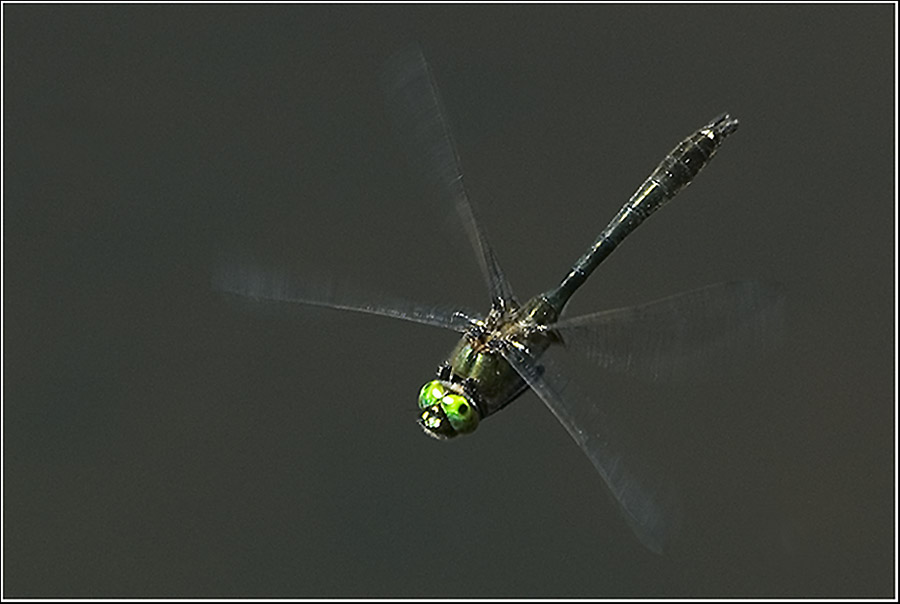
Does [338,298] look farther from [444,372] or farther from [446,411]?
[446,411]

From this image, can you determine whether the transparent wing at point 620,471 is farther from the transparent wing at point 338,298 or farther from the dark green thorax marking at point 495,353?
the transparent wing at point 338,298

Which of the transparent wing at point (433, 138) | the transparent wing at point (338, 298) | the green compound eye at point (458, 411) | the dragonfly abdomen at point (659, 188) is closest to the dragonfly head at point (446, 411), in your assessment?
the green compound eye at point (458, 411)

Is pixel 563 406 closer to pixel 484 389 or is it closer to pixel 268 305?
pixel 484 389

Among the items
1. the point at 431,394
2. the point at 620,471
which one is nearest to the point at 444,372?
the point at 431,394

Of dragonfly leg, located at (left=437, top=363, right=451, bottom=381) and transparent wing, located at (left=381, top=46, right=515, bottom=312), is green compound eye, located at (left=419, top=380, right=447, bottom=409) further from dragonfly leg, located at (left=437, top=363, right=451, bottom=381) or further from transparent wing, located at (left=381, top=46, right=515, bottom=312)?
transparent wing, located at (left=381, top=46, right=515, bottom=312)

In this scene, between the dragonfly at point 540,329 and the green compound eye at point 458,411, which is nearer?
the dragonfly at point 540,329

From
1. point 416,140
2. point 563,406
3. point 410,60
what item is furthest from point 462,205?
point 563,406

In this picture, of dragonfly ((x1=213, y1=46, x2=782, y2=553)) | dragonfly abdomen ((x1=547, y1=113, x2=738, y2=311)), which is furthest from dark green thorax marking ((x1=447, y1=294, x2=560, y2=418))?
dragonfly abdomen ((x1=547, y1=113, x2=738, y2=311))
